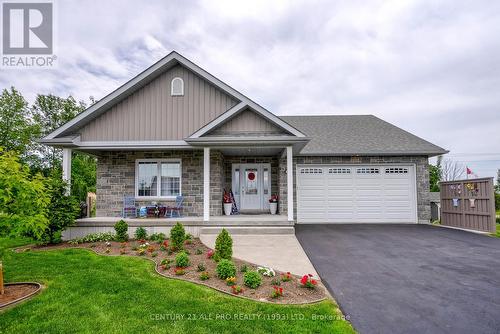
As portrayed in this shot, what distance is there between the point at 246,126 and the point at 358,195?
5.88 m

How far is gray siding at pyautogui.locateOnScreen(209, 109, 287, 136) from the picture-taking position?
8898 millimetres

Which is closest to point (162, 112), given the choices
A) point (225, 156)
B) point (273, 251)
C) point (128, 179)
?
point (128, 179)

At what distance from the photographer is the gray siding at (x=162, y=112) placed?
951 cm

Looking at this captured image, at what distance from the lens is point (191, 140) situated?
8.48m

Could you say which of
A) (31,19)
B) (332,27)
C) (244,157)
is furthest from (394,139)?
(31,19)

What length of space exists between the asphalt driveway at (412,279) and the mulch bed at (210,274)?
1.60 feet

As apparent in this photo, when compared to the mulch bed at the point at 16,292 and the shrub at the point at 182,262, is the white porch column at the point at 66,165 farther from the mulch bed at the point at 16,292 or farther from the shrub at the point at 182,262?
the shrub at the point at 182,262

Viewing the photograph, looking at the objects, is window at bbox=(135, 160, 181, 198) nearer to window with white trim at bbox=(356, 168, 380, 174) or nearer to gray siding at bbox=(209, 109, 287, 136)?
gray siding at bbox=(209, 109, 287, 136)

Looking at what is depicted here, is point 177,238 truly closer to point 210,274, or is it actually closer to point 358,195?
point 210,274

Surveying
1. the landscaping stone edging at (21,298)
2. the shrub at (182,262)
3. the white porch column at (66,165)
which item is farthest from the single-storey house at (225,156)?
the landscaping stone edging at (21,298)

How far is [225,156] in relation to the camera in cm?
1145

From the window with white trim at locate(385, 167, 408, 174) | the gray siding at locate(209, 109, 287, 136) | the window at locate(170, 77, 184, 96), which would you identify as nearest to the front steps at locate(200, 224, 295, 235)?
the gray siding at locate(209, 109, 287, 136)

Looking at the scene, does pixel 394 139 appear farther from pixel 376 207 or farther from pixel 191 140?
pixel 191 140

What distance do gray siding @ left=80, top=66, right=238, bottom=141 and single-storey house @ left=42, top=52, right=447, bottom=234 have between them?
0.12 feet
